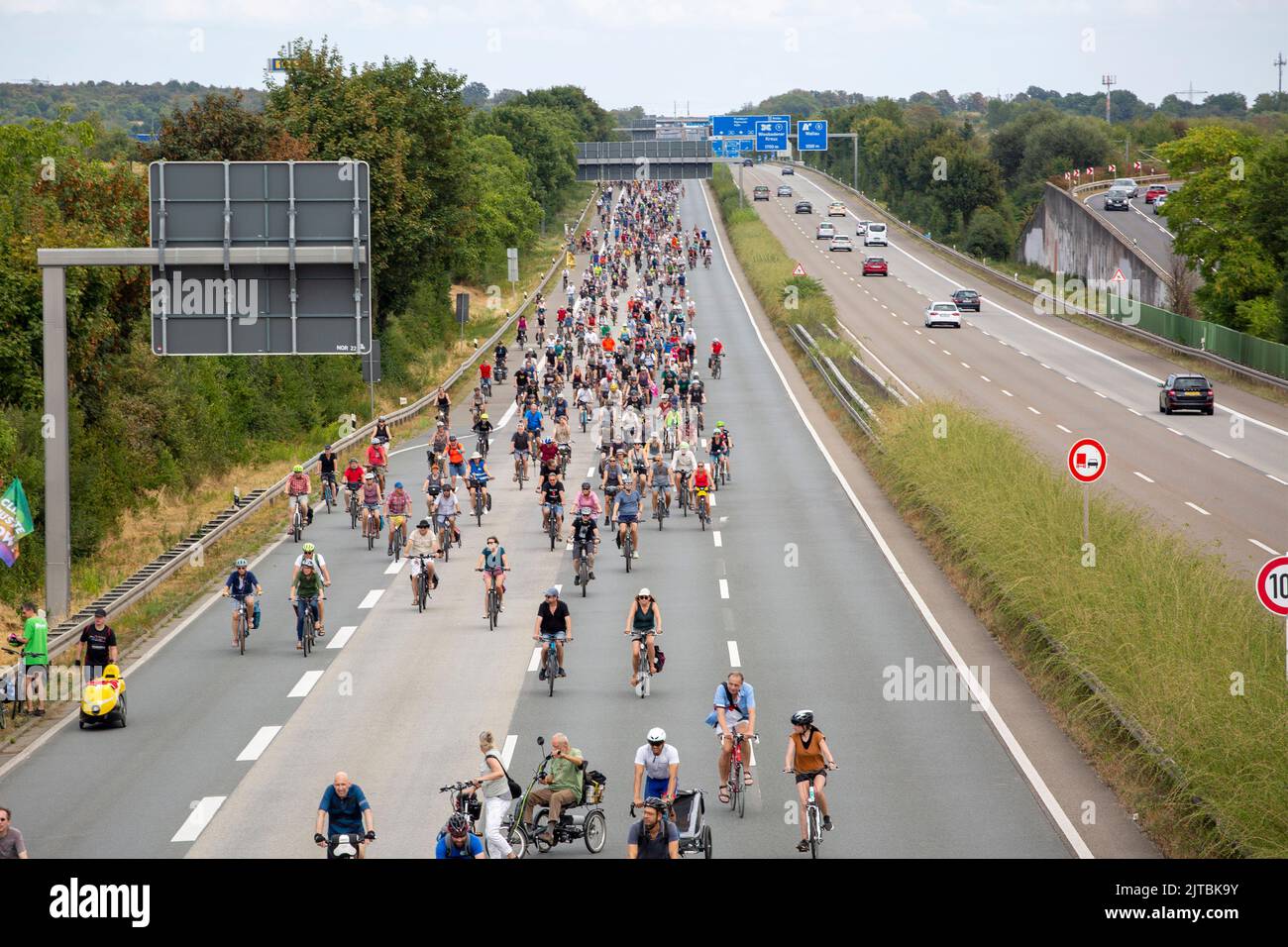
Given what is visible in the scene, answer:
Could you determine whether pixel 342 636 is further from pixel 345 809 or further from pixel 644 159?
pixel 644 159

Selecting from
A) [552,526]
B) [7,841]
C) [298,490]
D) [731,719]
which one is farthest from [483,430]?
[7,841]

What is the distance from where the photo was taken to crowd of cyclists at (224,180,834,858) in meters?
17.2

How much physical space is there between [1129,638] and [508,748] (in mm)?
7434

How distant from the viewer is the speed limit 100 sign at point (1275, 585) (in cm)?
1513

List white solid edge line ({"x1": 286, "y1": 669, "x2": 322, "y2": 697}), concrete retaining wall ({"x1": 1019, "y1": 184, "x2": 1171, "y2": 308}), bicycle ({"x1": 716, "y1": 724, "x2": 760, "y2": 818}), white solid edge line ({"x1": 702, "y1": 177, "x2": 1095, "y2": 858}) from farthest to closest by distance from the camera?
concrete retaining wall ({"x1": 1019, "y1": 184, "x2": 1171, "y2": 308}), white solid edge line ({"x1": 286, "y1": 669, "x2": 322, "y2": 697}), bicycle ({"x1": 716, "y1": 724, "x2": 760, "y2": 818}), white solid edge line ({"x1": 702, "y1": 177, "x2": 1095, "y2": 858})

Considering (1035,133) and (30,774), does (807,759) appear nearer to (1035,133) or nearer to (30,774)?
(30,774)

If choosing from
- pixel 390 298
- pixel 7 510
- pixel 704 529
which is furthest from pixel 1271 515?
pixel 390 298

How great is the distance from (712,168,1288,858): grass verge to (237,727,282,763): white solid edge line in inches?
369

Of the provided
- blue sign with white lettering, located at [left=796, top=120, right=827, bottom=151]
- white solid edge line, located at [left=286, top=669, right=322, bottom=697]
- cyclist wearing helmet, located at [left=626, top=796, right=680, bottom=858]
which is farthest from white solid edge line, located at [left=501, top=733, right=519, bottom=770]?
blue sign with white lettering, located at [left=796, top=120, right=827, bottom=151]

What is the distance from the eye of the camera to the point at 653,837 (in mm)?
13797

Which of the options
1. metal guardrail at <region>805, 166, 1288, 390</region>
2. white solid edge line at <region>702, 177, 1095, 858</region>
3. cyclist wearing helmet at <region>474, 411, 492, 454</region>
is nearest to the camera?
white solid edge line at <region>702, 177, 1095, 858</region>

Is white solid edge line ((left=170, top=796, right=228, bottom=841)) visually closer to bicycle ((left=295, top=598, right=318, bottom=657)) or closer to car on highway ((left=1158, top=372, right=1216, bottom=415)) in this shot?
bicycle ((left=295, top=598, right=318, bottom=657))

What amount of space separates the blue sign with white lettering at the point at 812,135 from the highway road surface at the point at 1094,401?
42.3 metres

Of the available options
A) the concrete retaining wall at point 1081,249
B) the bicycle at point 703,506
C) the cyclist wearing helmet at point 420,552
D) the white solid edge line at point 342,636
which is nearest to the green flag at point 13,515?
the white solid edge line at point 342,636
